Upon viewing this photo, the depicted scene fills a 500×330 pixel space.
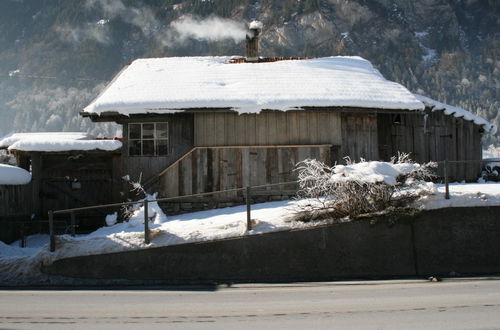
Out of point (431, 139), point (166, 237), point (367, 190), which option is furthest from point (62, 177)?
point (431, 139)

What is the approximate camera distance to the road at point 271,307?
6.72m

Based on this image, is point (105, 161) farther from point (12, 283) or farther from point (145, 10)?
point (145, 10)

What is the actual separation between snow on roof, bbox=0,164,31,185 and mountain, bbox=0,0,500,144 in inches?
2164

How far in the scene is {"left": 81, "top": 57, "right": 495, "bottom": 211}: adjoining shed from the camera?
13.6 m

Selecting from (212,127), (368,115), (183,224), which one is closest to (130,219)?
(183,224)

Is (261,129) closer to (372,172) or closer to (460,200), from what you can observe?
(372,172)

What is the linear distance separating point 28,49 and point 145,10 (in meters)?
30.3

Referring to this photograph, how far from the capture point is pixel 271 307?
24.7 feet

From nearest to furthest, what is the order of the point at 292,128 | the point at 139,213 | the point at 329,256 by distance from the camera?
the point at 329,256
the point at 139,213
the point at 292,128

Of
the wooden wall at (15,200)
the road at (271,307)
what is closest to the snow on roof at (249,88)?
the wooden wall at (15,200)

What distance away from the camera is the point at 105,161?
15.3 meters

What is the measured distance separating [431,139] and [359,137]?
11.7 feet

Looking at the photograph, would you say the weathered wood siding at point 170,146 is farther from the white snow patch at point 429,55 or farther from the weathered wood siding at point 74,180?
the white snow patch at point 429,55

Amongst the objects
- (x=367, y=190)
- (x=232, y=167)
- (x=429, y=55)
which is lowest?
(x=367, y=190)
